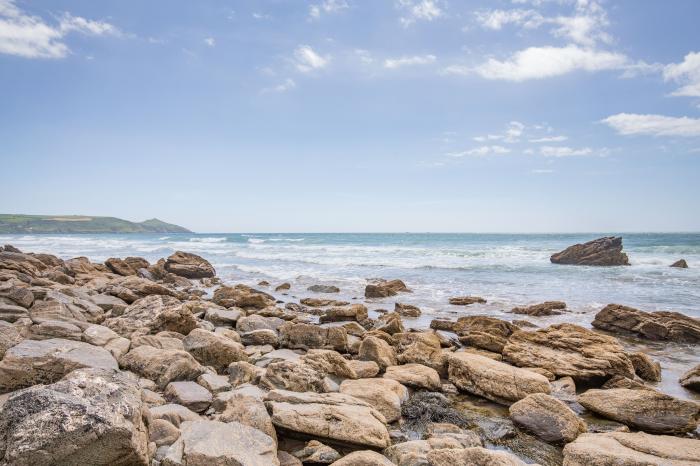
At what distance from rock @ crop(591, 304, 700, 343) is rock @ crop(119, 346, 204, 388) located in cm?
1104

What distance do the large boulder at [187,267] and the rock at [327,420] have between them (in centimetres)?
2070

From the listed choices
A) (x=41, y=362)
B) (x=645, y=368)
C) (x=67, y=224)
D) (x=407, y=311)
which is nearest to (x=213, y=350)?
(x=41, y=362)

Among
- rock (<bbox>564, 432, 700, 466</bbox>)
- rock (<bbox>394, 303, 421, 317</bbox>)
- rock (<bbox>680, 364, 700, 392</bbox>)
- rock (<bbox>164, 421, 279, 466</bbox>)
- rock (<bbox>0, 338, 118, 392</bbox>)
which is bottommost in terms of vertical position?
rock (<bbox>394, 303, 421, 317</bbox>)

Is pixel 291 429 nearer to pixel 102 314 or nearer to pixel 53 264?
pixel 102 314

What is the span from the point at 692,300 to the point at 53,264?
2901 cm

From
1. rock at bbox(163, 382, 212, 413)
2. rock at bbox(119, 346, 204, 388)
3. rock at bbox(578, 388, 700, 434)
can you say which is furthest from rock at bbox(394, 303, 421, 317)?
rock at bbox(163, 382, 212, 413)

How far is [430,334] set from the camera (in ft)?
30.7

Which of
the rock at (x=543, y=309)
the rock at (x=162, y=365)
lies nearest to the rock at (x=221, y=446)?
the rock at (x=162, y=365)

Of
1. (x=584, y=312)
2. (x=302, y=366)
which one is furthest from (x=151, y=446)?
(x=584, y=312)

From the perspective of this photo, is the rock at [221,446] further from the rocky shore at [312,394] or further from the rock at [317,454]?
the rock at [317,454]

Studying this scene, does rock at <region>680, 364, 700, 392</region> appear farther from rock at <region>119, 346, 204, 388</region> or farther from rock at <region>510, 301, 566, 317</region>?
rock at <region>119, 346, 204, 388</region>

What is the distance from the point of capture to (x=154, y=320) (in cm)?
795

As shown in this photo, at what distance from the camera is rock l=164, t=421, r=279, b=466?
3.32 meters

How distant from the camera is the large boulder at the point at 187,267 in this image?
23.9 metres
